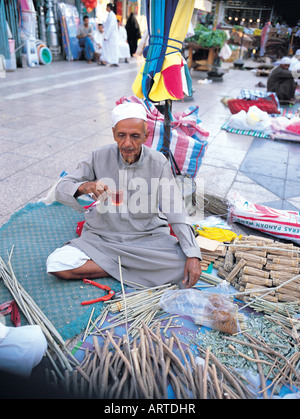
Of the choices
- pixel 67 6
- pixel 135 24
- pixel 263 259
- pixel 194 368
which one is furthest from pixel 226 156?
pixel 135 24

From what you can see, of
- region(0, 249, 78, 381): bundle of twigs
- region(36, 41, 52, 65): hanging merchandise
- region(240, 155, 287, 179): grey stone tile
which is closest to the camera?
region(0, 249, 78, 381): bundle of twigs

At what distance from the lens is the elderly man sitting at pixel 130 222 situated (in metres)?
2.21

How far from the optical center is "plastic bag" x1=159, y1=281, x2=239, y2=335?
1.94 metres

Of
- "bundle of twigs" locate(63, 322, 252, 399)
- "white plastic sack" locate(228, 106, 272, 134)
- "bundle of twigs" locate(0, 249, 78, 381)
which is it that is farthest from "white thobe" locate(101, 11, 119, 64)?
"bundle of twigs" locate(63, 322, 252, 399)

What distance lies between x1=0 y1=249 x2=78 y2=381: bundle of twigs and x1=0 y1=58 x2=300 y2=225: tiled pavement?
970 millimetres

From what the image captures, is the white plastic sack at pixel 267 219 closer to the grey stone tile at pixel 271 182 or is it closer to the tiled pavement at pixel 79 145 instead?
the tiled pavement at pixel 79 145

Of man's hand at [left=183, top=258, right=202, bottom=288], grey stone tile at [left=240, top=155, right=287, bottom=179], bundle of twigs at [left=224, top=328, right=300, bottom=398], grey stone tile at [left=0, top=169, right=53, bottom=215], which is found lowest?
grey stone tile at [left=240, top=155, right=287, bottom=179]

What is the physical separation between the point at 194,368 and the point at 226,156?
12.4 ft

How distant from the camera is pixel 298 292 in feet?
7.30

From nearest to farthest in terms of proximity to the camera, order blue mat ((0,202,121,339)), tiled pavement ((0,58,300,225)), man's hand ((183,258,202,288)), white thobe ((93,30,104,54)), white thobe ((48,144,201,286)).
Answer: blue mat ((0,202,121,339)) → man's hand ((183,258,202,288)) → white thobe ((48,144,201,286)) → tiled pavement ((0,58,300,225)) → white thobe ((93,30,104,54))

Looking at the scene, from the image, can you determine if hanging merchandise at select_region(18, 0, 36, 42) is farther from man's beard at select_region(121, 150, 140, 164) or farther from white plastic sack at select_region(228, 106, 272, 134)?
man's beard at select_region(121, 150, 140, 164)

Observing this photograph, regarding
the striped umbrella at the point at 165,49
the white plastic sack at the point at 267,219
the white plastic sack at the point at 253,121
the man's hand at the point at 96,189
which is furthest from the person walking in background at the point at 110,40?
the man's hand at the point at 96,189

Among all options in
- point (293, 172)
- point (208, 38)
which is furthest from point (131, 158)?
point (208, 38)

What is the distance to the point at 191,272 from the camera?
2180 mm
